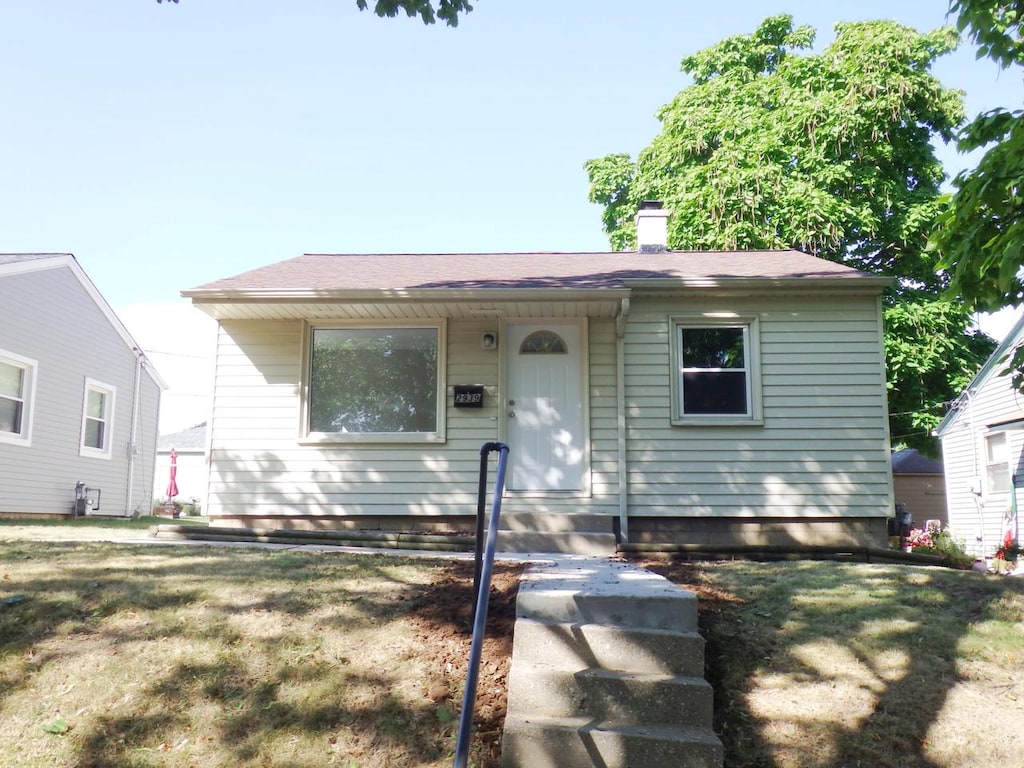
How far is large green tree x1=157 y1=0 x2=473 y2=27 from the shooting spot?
18.0 ft

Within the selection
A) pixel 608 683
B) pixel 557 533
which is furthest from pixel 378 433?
pixel 608 683

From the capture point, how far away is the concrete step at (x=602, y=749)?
123 inches

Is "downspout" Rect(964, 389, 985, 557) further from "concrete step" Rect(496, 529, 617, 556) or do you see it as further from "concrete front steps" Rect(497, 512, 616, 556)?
"concrete step" Rect(496, 529, 617, 556)

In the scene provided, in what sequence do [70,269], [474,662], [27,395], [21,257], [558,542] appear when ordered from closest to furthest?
[474,662] < [558,542] < [27,395] < [21,257] < [70,269]

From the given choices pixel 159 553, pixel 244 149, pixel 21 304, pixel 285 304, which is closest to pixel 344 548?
pixel 159 553

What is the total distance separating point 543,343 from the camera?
358 inches

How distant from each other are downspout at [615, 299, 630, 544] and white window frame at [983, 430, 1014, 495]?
11.7 meters

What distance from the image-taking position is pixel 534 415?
8953 mm

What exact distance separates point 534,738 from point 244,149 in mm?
11914

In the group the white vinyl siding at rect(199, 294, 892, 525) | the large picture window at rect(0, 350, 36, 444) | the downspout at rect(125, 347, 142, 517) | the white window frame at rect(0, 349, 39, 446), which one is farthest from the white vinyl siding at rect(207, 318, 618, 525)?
the downspout at rect(125, 347, 142, 517)

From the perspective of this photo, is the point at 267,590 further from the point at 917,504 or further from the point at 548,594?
the point at 917,504

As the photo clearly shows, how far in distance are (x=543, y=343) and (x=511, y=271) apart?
1408mm

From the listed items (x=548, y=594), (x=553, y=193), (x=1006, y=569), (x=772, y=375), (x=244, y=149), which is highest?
(x=553, y=193)

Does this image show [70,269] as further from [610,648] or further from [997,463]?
[997,463]
